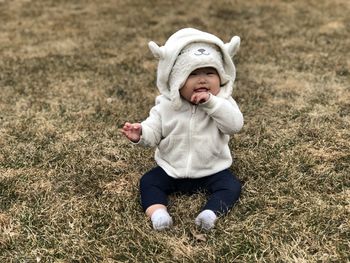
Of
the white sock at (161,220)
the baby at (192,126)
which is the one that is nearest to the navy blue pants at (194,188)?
the baby at (192,126)

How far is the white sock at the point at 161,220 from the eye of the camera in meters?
2.66

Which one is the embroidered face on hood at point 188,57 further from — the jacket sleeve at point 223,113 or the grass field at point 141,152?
the grass field at point 141,152

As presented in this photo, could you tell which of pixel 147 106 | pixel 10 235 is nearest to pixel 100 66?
pixel 147 106

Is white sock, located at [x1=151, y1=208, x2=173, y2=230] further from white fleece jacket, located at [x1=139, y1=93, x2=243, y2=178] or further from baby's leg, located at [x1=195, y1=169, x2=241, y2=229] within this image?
white fleece jacket, located at [x1=139, y1=93, x2=243, y2=178]

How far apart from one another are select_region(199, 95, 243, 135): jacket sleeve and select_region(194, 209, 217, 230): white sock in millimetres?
486

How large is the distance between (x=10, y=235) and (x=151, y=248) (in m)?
0.74

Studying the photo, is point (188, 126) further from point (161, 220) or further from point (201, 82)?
point (161, 220)

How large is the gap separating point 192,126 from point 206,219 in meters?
0.56

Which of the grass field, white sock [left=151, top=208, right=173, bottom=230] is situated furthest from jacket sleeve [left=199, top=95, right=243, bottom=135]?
white sock [left=151, top=208, right=173, bottom=230]

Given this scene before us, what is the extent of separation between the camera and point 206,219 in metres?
2.65

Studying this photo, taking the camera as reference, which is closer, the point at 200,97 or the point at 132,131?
the point at 200,97

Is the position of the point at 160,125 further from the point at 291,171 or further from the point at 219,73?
the point at 291,171

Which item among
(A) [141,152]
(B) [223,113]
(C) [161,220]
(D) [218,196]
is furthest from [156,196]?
(A) [141,152]

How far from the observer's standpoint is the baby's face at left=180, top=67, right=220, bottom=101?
9.25 ft
